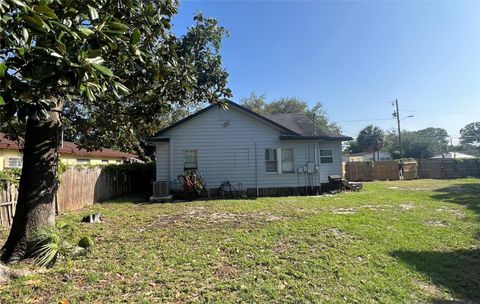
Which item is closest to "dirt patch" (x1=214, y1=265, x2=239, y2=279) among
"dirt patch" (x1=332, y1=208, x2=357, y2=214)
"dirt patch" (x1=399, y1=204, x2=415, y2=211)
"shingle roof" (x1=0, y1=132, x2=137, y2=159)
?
"shingle roof" (x1=0, y1=132, x2=137, y2=159)

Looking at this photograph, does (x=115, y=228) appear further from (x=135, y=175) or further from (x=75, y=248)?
(x=135, y=175)

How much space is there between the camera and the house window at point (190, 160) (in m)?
14.2

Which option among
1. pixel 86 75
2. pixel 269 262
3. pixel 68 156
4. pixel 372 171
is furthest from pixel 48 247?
pixel 372 171

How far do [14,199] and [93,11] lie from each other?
7.05 m

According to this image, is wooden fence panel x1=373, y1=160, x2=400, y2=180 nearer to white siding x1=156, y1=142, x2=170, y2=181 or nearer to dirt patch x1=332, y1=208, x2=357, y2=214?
dirt patch x1=332, y1=208, x2=357, y2=214

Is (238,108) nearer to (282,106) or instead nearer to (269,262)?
(269,262)

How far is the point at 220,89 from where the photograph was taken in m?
6.77

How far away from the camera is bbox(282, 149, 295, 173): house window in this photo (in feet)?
47.9

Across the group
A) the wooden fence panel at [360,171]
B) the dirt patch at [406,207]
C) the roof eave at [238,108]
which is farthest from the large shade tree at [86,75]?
the wooden fence panel at [360,171]

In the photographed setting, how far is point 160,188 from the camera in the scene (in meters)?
13.2

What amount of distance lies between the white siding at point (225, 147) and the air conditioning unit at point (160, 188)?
2.64ft

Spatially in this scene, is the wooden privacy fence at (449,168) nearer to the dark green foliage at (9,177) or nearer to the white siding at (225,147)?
the white siding at (225,147)

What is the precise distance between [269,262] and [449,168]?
1031 inches

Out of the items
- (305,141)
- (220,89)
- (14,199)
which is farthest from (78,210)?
(305,141)
